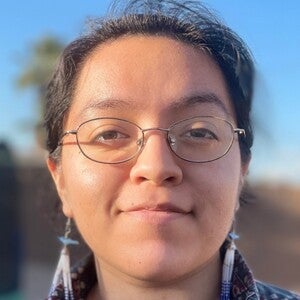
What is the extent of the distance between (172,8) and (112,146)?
0.38 meters

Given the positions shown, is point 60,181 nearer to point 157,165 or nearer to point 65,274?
point 65,274

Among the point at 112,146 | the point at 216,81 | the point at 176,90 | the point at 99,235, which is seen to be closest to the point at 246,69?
the point at 216,81

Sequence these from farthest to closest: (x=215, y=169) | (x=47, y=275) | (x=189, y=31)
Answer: (x=47, y=275)
(x=189, y=31)
(x=215, y=169)

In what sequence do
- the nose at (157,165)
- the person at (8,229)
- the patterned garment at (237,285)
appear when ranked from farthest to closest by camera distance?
1. the person at (8,229)
2. the patterned garment at (237,285)
3. the nose at (157,165)

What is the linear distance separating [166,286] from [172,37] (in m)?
0.50

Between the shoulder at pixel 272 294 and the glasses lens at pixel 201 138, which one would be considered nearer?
the glasses lens at pixel 201 138

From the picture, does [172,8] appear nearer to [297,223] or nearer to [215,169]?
[215,169]

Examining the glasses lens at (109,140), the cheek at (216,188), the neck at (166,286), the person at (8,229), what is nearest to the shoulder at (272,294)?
the neck at (166,286)

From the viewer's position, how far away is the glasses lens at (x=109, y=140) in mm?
1124

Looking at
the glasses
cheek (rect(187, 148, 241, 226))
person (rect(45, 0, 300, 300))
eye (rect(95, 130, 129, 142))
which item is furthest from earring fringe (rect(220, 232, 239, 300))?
eye (rect(95, 130, 129, 142))

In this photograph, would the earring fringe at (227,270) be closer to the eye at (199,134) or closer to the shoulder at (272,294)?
the shoulder at (272,294)

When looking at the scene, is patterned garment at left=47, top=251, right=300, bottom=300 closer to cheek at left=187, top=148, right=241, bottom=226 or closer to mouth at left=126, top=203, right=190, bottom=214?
cheek at left=187, top=148, right=241, bottom=226

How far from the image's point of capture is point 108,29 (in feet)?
4.23

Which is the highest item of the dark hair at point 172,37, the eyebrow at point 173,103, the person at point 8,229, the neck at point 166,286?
the person at point 8,229
